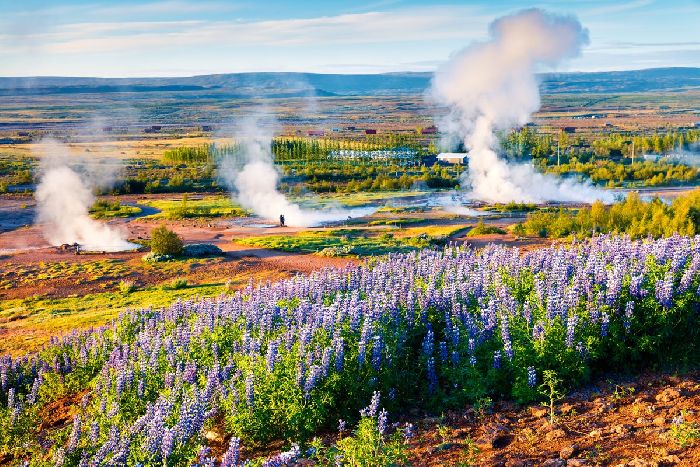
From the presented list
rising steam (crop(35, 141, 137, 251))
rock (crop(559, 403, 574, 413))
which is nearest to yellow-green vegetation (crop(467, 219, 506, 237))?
rising steam (crop(35, 141, 137, 251))

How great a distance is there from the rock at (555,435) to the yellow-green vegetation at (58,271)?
69.3 feet

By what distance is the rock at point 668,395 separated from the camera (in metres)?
8.08

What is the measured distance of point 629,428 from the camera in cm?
734

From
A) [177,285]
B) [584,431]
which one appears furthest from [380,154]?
[584,431]

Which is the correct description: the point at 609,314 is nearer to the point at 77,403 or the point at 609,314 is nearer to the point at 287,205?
the point at 77,403

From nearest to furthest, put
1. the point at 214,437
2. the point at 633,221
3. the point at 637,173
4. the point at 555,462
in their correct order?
1. the point at 555,462
2. the point at 214,437
3. the point at 633,221
4. the point at 637,173

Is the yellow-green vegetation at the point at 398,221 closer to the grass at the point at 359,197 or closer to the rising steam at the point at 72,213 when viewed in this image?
the grass at the point at 359,197

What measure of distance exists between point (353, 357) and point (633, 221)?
20.7 metres

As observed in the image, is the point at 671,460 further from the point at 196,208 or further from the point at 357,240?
the point at 196,208

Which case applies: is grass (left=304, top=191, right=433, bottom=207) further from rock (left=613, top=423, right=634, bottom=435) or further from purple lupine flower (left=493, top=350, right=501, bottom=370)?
rock (left=613, top=423, right=634, bottom=435)

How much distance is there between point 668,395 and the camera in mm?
8141

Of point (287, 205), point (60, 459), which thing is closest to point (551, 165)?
point (287, 205)

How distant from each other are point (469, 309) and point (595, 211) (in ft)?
69.0

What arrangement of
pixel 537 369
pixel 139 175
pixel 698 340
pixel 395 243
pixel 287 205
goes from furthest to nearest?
pixel 139 175 → pixel 287 205 → pixel 395 243 → pixel 698 340 → pixel 537 369
